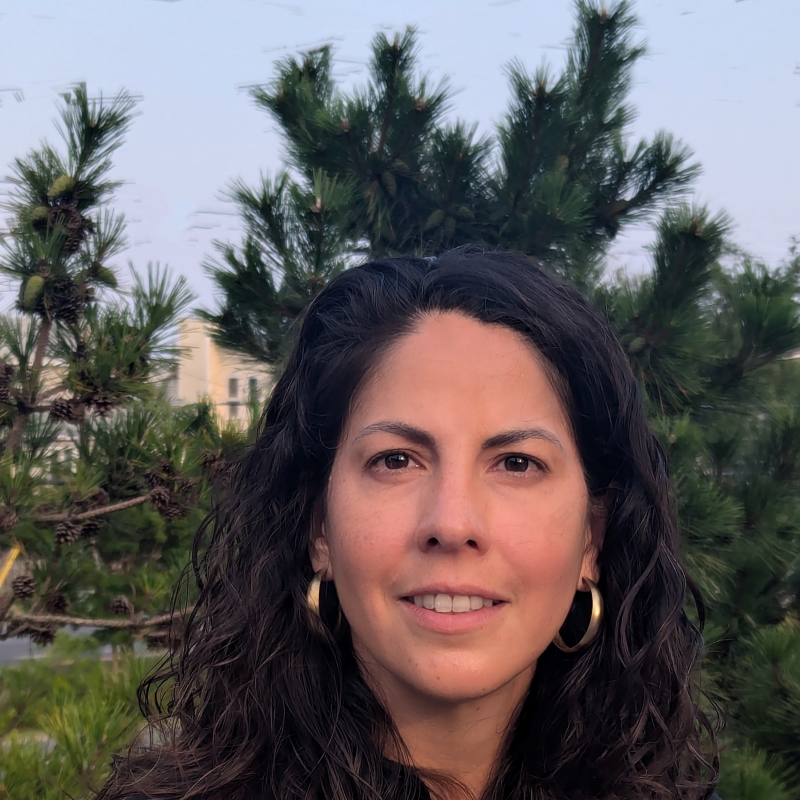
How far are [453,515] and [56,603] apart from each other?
1.23 m

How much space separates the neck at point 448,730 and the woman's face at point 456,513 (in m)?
0.02

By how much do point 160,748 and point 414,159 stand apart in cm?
148

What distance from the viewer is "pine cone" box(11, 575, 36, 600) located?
5.25ft

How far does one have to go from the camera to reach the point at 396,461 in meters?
0.87

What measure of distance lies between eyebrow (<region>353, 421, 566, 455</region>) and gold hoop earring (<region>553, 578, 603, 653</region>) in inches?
9.4

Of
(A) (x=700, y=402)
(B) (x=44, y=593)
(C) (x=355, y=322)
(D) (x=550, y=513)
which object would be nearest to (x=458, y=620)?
(D) (x=550, y=513)

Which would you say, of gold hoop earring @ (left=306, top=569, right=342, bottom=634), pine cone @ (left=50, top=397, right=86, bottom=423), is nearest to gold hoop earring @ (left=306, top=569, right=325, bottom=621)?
gold hoop earring @ (left=306, top=569, right=342, bottom=634)

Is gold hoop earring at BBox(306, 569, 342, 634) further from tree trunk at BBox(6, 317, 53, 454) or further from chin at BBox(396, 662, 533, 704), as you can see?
tree trunk at BBox(6, 317, 53, 454)

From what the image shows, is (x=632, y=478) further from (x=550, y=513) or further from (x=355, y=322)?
(x=355, y=322)

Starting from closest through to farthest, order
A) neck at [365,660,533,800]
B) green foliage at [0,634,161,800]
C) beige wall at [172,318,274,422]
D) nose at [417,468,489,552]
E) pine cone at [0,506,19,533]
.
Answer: nose at [417,468,489,552] → neck at [365,660,533,800] → green foliage at [0,634,161,800] → pine cone at [0,506,19,533] → beige wall at [172,318,274,422]

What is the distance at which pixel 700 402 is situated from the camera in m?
1.97

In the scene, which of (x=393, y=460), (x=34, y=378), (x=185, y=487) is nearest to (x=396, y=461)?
(x=393, y=460)

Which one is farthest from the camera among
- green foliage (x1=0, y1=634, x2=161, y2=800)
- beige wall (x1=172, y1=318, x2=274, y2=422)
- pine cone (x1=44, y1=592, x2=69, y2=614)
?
beige wall (x1=172, y1=318, x2=274, y2=422)

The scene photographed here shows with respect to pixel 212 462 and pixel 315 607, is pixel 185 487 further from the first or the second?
pixel 315 607
